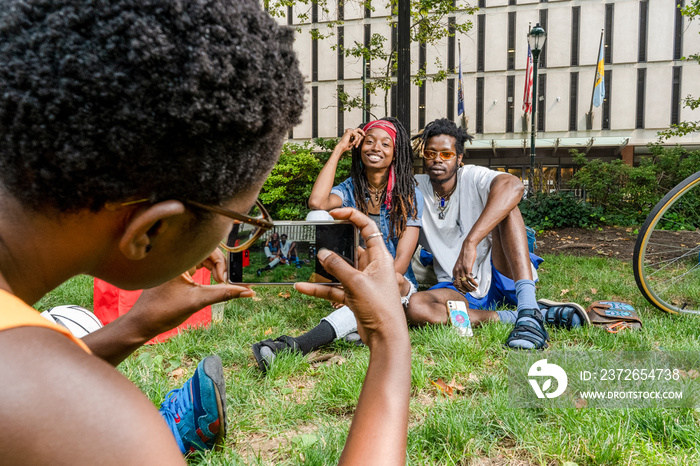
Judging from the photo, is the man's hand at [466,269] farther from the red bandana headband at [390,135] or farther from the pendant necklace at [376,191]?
the pendant necklace at [376,191]

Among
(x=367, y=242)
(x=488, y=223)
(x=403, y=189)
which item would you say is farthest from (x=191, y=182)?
(x=403, y=189)

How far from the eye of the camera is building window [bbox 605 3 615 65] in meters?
25.5

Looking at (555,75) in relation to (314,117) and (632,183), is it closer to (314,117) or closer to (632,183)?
(314,117)

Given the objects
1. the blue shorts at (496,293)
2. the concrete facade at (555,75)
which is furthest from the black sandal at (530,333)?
the concrete facade at (555,75)

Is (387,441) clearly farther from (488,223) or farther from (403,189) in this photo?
(403,189)

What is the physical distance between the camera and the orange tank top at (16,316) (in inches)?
27.1

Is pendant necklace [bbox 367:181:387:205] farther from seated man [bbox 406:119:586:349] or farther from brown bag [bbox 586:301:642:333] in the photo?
brown bag [bbox 586:301:642:333]

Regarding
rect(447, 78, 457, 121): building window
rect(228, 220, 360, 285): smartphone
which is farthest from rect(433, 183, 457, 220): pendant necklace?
rect(447, 78, 457, 121): building window

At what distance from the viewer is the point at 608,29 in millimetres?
25734

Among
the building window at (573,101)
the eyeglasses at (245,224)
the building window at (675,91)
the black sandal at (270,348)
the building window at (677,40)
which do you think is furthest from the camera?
the building window at (573,101)

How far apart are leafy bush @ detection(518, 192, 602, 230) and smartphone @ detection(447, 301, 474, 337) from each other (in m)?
8.06

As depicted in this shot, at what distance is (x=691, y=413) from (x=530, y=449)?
0.79 meters

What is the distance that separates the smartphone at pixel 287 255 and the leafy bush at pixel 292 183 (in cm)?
992

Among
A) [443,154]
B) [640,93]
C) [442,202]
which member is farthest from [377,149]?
[640,93]
